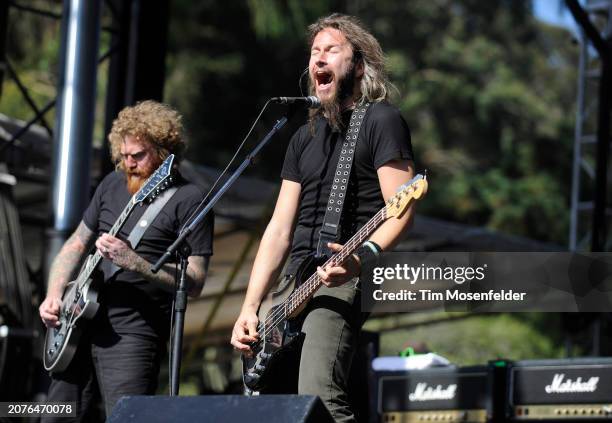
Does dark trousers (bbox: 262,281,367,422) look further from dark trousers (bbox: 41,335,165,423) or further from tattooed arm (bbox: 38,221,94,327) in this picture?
tattooed arm (bbox: 38,221,94,327)

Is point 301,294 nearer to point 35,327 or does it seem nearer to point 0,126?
point 35,327

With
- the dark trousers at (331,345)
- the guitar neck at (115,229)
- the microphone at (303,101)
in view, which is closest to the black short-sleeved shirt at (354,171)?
the microphone at (303,101)

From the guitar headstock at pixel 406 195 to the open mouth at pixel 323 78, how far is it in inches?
24.5

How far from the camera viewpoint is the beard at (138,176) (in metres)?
4.52

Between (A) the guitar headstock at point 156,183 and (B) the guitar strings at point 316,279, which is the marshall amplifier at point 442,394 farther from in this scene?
(B) the guitar strings at point 316,279

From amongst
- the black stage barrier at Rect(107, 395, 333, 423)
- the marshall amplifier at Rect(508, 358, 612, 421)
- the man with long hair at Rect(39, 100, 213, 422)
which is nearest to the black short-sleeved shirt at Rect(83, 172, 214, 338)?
the man with long hair at Rect(39, 100, 213, 422)

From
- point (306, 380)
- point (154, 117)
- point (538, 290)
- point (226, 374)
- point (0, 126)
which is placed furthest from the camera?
point (226, 374)

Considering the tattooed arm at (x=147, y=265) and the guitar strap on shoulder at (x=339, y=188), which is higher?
the guitar strap on shoulder at (x=339, y=188)

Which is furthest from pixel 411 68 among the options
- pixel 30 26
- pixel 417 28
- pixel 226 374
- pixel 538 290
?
pixel 538 290

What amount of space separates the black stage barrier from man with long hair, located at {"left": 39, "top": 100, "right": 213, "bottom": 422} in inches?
39.8

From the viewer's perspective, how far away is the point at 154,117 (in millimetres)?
4613

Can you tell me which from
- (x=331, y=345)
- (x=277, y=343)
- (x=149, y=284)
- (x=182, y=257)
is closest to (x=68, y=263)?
(x=149, y=284)

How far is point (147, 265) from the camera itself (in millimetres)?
4219

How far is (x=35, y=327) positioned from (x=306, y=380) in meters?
3.31
